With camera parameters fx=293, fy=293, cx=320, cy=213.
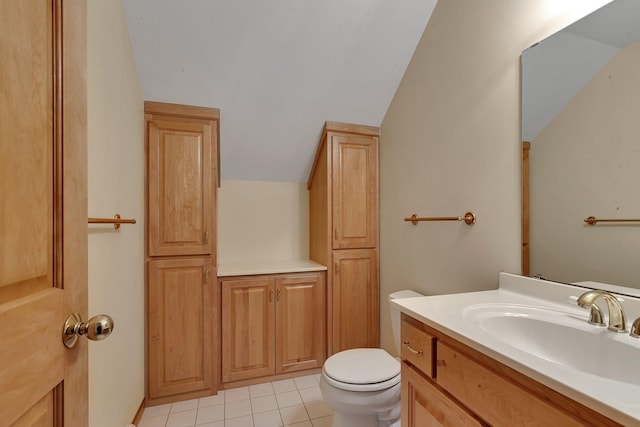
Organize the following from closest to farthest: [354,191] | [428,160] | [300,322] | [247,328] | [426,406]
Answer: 1. [426,406]
2. [428,160]
3. [247,328]
4. [300,322]
5. [354,191]

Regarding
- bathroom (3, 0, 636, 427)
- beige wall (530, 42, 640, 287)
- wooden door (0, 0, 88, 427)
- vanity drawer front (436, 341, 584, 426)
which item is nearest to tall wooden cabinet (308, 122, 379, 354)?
bathroom (3, 0, 636, 427)

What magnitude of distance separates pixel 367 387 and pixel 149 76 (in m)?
2.06

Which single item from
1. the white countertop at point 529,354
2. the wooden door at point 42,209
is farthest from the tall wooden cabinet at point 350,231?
the wooden door at point 42,209

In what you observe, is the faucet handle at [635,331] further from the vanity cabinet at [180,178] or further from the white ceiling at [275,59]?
the vanity cabinet at [180,178]

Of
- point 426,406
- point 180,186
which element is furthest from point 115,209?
point 426,406

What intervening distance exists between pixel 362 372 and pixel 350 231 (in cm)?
105

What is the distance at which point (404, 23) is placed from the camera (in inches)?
69.8

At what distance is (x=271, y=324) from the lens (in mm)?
2080

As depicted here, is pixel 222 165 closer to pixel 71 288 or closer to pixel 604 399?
pixel 71 288

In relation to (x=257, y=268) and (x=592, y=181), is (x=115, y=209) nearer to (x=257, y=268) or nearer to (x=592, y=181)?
(x=257, y=268)

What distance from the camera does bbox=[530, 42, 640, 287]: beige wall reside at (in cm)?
94

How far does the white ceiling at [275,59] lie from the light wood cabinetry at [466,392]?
157 centimetres

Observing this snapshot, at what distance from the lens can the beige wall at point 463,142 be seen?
1.29 metres

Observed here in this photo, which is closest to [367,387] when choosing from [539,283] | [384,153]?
[539,283]
